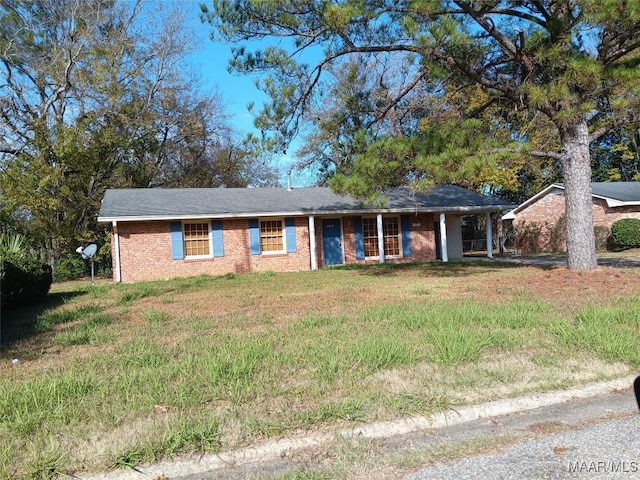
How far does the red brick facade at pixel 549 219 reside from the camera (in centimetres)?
2523

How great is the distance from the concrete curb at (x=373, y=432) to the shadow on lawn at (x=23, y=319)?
199 inches

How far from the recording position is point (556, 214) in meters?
27.2

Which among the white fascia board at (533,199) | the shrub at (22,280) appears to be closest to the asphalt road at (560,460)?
the shrub at (22,280)

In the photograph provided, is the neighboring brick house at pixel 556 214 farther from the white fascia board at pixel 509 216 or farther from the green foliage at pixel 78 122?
the green foliage at pixel 78 122

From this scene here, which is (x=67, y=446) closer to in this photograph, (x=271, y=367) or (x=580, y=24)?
(x=271, y=367)

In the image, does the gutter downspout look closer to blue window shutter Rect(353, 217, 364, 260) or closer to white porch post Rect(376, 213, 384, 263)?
white porch post Rect(376, 213, 384, 263)

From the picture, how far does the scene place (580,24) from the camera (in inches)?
409

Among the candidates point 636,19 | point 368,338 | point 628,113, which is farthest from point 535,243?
point 368,338

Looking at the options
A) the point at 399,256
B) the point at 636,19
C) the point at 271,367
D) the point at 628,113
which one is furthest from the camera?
the point at 399,256

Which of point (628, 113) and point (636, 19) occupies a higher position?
point (636, 19)

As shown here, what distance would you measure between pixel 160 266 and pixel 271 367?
14.5 m

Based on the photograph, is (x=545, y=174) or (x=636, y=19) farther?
(x=545, y=174)

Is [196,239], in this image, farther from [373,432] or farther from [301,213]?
[373,432]

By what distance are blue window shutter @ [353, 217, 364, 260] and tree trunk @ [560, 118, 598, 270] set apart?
10.0 m
